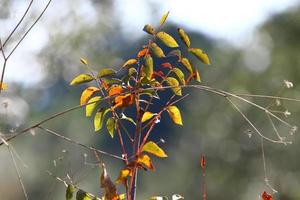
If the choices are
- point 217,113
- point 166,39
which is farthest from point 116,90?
point 217,113

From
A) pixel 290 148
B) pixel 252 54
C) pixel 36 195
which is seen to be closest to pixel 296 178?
pixel 290 148

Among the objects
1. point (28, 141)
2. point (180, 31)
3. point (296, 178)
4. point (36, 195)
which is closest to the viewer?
point (180, 31)

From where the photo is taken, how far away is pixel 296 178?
31.7 ft

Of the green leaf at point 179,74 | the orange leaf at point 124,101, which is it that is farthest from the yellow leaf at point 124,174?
the green leaf at point 179,74

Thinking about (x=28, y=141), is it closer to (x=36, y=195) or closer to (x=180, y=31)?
(x=36, y=195)

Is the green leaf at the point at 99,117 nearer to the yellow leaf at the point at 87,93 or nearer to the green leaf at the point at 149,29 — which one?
the yellow leaf at the point at 87,93

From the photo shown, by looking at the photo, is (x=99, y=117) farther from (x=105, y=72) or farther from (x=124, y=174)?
(x=124, y=174)

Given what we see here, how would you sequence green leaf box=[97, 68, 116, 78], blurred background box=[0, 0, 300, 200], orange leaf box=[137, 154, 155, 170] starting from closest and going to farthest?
orange leaf box=[137, 154, 155, 170] → green leaf box=[97, 68, 116, 78] → blurred background box=[0, 0, 300, 200]

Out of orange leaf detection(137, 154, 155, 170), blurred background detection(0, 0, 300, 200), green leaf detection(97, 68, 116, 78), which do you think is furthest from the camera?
blurred background detection(0, 0, 300, 200)

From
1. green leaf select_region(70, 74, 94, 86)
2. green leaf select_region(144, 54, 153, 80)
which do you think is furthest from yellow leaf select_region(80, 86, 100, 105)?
green leaf select_region(144, 54, 153, 80)

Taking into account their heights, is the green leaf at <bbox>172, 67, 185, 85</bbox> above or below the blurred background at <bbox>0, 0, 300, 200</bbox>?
below

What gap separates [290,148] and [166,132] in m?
7.17

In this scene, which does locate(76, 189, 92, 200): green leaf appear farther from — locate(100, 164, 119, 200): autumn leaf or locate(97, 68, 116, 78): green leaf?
locate(97, 68, 116, 78): green leaf

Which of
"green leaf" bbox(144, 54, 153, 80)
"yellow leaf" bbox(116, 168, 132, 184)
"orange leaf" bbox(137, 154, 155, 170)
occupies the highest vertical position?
"green leaf" bbox(144, 54, 153, 80)
